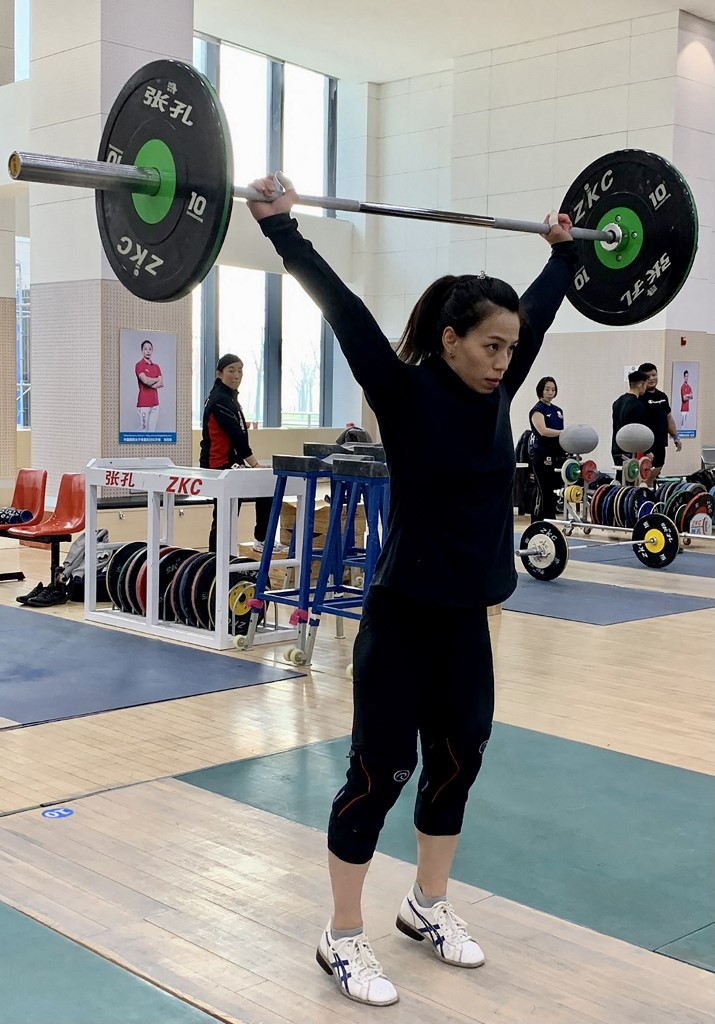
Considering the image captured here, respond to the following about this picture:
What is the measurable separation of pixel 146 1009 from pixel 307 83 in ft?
43.7

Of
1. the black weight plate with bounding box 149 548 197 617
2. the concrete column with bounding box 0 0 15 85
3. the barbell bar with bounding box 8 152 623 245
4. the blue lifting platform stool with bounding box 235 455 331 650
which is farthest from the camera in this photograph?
the concrete column with bounding box 0 0 15 85

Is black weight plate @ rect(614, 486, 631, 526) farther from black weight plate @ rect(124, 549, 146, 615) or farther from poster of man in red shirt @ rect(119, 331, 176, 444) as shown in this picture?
Result: black weight plate @ rect(124, 549, 146, 615)

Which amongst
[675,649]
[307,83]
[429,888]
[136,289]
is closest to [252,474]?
[675,649]

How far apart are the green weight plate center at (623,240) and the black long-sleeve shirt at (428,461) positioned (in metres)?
1.51

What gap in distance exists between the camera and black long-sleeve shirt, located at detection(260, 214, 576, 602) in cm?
202

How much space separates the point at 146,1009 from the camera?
2.05 metres

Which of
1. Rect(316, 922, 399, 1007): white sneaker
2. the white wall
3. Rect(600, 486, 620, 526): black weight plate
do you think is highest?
the white wall

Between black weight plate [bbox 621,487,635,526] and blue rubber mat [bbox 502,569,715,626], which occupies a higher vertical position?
black weight plate [bbox 621,487,635,526]

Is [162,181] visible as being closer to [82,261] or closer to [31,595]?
[31,595]

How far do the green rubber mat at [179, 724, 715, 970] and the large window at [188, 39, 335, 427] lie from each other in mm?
10010

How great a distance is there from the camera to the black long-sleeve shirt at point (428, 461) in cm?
202

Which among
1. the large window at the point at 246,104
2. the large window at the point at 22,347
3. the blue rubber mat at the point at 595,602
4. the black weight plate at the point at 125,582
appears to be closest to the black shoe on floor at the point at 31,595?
the black weight plate at the point at 125,582

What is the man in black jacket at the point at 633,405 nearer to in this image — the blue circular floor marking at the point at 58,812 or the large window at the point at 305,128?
the blue circular floor marking at the point at 58,812

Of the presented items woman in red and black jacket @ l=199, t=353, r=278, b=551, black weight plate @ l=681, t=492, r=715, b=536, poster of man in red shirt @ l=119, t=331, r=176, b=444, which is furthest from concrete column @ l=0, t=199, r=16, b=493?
black weight plate @ l=681, t=492, r=715, b=536
